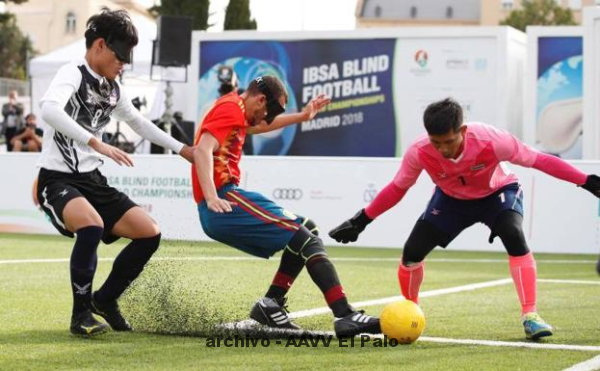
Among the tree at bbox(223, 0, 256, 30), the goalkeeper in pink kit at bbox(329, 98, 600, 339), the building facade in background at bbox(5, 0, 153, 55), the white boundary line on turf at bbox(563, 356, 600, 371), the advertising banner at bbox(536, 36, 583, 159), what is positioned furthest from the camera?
the building facade in background at bbox(5, 0, 153, 55)

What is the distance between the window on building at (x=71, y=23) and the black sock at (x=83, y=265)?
10172cm

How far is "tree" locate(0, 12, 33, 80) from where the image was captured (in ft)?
311

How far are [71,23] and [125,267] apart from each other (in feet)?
335

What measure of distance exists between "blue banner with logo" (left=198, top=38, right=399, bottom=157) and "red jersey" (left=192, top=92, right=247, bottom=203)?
15.8 m

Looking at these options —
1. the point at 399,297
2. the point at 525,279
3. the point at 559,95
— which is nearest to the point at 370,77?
the point at 559,95

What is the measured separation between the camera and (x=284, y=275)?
309 inches

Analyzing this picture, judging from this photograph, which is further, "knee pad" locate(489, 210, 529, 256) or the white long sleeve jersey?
"knee pad" locate(489, 210, 529, 256)

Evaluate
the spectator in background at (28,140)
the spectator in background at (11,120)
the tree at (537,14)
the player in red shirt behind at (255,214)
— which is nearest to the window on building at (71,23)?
the tree at (537,14)

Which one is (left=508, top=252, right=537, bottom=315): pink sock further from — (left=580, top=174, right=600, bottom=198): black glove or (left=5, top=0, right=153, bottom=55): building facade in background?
(left=5, top=0, right=153, bottom=55): building facade in background

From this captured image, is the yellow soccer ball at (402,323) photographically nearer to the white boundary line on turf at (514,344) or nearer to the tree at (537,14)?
the white boundary line on turf at (514,344)

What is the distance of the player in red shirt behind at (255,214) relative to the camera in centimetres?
730

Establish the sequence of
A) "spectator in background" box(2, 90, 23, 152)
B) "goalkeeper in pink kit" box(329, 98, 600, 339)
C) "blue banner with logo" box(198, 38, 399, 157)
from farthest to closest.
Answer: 1. "spectator in background" box(2, 90, 23, 152)
2. "blue banner with logo" box(198, 38, 399, 157)
3. "goalkeeper in pink kit" box(329, 98, 600, 339)

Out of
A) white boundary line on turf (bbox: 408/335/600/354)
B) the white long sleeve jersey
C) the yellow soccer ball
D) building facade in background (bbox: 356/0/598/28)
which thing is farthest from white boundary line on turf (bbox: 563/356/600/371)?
building facade in background (bbox: 356/0/598/28)

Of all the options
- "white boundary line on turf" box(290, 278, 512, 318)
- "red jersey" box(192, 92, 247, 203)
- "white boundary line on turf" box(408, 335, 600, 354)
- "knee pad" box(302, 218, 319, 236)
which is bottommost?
"white boundary line on turf" box(290, 278, 512, 318)
